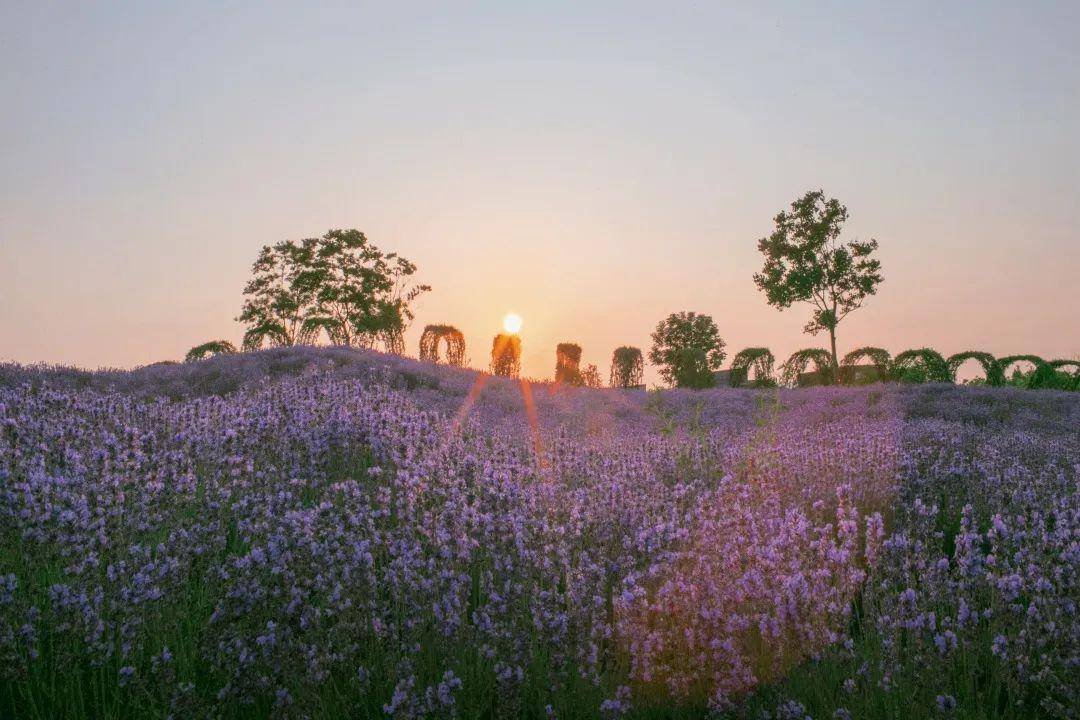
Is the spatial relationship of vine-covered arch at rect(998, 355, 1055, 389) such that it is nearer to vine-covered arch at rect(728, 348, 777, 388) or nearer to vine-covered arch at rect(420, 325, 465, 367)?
vine-covered arch at rect(728, 348, 777, 388)

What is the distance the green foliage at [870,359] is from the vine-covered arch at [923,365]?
33 cm

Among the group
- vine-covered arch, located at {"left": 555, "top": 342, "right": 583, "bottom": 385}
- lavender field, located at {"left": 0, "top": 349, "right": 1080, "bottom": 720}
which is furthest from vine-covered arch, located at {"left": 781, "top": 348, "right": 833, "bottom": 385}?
lavender field, located at {"left": 0, "top": 349, "right": 1080, "bottom": 720}

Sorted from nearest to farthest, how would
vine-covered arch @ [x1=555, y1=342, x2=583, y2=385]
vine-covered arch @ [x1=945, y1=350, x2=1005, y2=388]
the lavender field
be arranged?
the lavender field < vine-covered arch @ [x1=945, y1=350, x2=1005, y2=388] < vine-covered arch @ [x1=555, y1=342, x2=583, y2=385]

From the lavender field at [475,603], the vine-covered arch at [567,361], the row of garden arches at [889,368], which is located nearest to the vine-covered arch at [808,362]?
the row of garden arches at [889,368]

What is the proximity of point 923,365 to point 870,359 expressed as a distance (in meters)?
1.41

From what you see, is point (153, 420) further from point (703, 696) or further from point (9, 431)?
point (703, 696)

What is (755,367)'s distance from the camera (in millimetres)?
21938

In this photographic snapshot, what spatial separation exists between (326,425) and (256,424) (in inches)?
18.1

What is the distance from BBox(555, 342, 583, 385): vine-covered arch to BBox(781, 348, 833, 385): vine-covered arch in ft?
18.7

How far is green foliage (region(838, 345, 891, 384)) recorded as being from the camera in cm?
2098

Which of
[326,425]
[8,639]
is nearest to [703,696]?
[8,639]

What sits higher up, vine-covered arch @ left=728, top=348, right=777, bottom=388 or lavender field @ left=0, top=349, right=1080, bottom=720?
vine-covered arch @ left=728, top=348, right=777, bottom=388

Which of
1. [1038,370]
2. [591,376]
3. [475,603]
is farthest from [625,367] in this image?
[475,603]

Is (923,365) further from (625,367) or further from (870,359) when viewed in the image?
(625,367)
